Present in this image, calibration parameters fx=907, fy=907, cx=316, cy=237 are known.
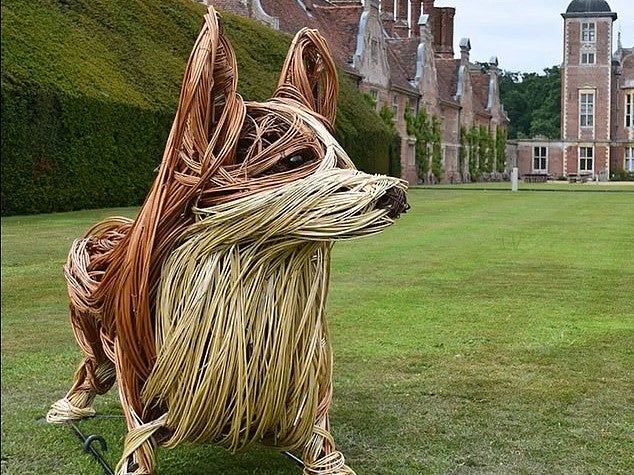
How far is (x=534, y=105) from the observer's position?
86.3 m

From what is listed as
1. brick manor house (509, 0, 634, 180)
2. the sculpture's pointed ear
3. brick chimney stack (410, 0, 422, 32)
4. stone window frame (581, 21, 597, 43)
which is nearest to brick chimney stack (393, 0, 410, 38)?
brick chimney stack (410, 0, 422, 32)

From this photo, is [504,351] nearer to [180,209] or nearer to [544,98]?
[180,209]

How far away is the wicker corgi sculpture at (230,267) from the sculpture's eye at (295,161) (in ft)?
0.04

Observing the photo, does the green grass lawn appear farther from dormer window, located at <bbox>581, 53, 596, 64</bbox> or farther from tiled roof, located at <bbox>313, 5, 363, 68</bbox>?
dormer window, located at <bbox>581, 53, 596, 64</bbox>

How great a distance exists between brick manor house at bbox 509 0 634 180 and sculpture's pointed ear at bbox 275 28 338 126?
62553 millimetres

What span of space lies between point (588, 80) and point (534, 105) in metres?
21.0

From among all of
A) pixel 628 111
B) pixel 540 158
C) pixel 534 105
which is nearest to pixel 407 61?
pixel 540 158

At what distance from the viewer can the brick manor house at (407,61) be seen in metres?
39.4

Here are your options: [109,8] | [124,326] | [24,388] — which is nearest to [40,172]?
[109,8]

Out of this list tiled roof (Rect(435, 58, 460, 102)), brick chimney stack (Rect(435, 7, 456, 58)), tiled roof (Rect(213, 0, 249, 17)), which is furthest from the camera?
brick chimney stack (Rect(435, 7, 456, 58))

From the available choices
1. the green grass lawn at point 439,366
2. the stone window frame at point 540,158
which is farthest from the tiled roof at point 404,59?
the green grass lawn at point 439,366

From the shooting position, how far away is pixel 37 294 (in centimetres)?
859

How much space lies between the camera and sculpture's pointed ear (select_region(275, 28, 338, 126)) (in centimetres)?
372

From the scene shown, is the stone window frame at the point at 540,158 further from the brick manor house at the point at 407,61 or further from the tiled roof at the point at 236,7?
the tiled roof at the point at 236,7
